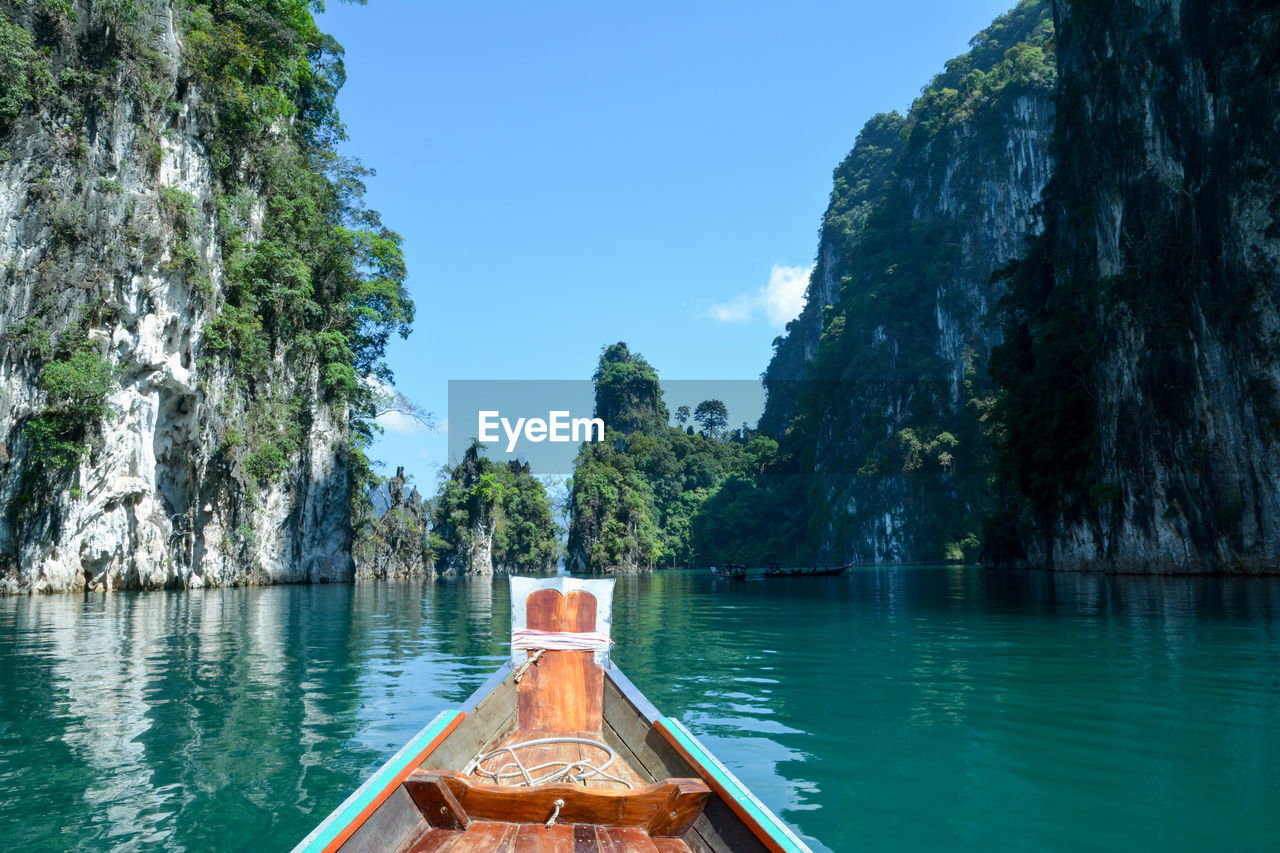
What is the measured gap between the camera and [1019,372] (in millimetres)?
33656

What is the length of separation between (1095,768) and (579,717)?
10.6ft

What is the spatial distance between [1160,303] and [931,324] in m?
48.5

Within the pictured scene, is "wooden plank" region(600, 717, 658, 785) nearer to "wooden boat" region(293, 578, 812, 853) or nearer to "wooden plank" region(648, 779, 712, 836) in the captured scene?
"wooden boat" region(293, 578, 812, 853)

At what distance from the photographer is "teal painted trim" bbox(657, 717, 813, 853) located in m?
Result: 2.76

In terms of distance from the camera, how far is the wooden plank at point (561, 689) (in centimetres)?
559

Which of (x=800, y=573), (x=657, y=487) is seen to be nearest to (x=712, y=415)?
(x=657, y=487)

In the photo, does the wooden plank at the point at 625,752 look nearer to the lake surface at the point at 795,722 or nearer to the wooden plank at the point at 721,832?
the lake surface at the point at 795,722

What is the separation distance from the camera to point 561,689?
5.88 meters

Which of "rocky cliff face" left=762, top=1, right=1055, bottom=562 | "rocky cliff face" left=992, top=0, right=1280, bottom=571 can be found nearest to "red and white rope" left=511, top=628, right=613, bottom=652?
"rocky cliff face" left=992, top=0, right=1280, bottom=571

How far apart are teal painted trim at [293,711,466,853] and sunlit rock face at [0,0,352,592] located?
19.4 metres

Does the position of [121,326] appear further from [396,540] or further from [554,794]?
[396,540]

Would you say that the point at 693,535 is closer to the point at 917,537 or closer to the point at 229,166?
the point at 917,537

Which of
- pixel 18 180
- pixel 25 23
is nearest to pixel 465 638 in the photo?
pixel 18 180

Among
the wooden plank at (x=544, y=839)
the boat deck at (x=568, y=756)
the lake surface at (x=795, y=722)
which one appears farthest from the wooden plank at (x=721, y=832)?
the lake surface at (x=795, y=722)
